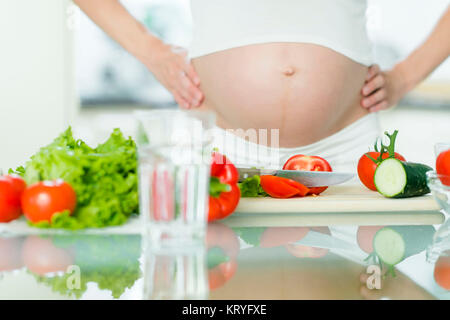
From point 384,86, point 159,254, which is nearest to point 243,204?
point 159,254

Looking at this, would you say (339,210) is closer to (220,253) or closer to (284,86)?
(220,253)

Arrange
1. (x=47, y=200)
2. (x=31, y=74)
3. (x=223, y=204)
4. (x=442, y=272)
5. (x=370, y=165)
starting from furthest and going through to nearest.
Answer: (x=31, y=74), (x=370, y=165), (x=223, y=204), (x=47, y=200), (x=442, y=272)

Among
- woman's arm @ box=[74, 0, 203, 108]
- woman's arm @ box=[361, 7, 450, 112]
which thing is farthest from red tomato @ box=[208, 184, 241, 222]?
woman's arm @ box=[361, 7, 450, 112]

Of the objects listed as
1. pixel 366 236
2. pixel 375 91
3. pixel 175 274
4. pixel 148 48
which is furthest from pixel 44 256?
pixel 375 91

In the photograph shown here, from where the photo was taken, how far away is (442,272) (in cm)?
59

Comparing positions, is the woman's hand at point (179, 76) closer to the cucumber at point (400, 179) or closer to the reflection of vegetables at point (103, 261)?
the cucumber at point (400, 179)

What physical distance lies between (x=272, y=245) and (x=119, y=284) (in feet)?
0.77

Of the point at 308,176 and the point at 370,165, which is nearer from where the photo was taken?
the point at 308,176

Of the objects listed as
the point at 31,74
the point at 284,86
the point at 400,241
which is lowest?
the point at 400,241

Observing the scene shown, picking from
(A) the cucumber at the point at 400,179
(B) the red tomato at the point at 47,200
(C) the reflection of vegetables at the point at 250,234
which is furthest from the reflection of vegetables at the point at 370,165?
(B) the red tomato at the point at 47,200

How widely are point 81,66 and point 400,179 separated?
2690mm

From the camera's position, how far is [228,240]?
73 cm

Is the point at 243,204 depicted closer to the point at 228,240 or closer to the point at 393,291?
the point at 228,240
